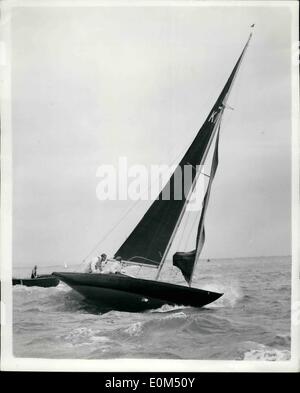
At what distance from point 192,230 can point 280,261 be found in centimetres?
148

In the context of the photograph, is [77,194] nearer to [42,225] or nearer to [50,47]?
[42,225]

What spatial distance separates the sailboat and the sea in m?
0.16

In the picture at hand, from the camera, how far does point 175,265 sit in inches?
301

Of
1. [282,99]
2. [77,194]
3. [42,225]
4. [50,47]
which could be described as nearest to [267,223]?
[282,99]

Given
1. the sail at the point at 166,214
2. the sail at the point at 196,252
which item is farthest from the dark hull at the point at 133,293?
the sail at the point at 166,214

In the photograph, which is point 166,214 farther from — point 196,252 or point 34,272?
point 34,272

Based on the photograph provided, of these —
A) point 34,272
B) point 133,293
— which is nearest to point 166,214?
point 133,293

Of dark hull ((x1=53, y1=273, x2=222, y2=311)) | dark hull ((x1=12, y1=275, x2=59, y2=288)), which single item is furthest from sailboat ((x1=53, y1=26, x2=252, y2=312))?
dark hull ((x1=12, y1=275, x2=59, y2=288))

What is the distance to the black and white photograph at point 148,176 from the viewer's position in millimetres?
7000

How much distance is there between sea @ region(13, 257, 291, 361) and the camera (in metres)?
6.91

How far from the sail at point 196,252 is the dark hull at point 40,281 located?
212cm

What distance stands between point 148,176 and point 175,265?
156cm

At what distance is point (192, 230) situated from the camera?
7.73 meters
